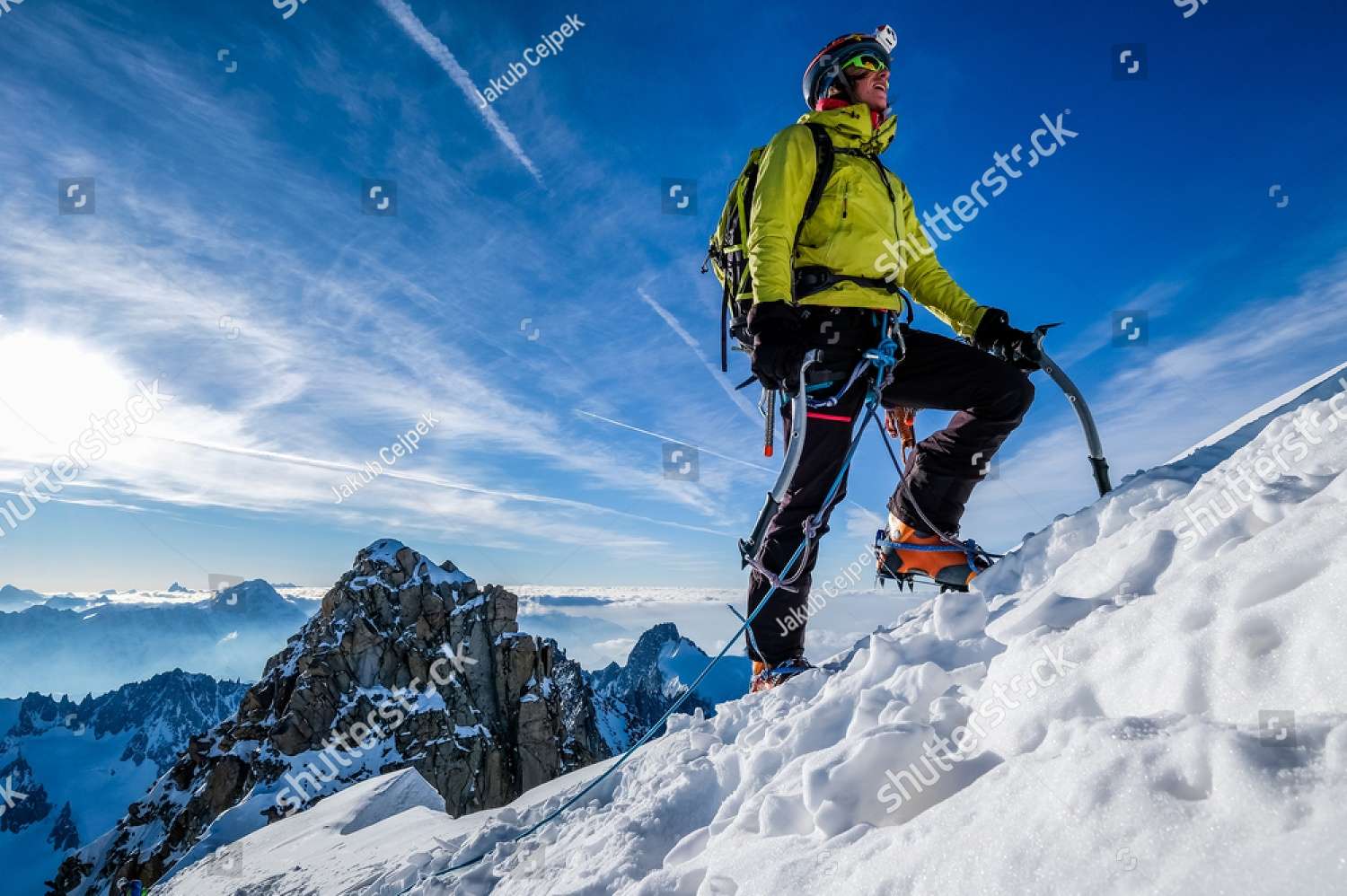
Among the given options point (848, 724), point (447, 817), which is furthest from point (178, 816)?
point (848, 724)

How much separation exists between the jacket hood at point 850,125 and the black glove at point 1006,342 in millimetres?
1672

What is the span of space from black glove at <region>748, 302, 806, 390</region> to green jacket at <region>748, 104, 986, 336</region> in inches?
3.4

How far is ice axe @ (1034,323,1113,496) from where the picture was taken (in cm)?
473

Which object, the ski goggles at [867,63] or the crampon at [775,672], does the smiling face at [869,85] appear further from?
the crampon at [775,672]

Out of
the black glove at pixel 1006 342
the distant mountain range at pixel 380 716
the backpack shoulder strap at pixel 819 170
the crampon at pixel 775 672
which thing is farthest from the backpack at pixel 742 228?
the distant mountain range at pixel 380 716

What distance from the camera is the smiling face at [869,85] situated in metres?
4.99

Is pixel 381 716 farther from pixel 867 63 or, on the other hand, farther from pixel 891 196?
pixel 867 63

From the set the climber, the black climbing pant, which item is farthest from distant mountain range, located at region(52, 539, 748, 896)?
the climber

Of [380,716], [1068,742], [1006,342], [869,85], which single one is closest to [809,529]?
[1006,342]

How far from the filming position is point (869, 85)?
499 centimetres

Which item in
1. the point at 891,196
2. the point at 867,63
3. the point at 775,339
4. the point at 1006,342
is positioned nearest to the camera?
the point at 775,339

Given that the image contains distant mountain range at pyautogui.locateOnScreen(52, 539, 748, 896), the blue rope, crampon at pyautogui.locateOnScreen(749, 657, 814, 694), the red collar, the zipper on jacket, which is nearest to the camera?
the blue rope

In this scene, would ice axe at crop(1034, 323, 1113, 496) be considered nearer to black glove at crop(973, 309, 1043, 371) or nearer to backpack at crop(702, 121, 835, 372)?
black glove at crop(973, 309, 1043, 371)

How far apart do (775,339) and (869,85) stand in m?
2.45
